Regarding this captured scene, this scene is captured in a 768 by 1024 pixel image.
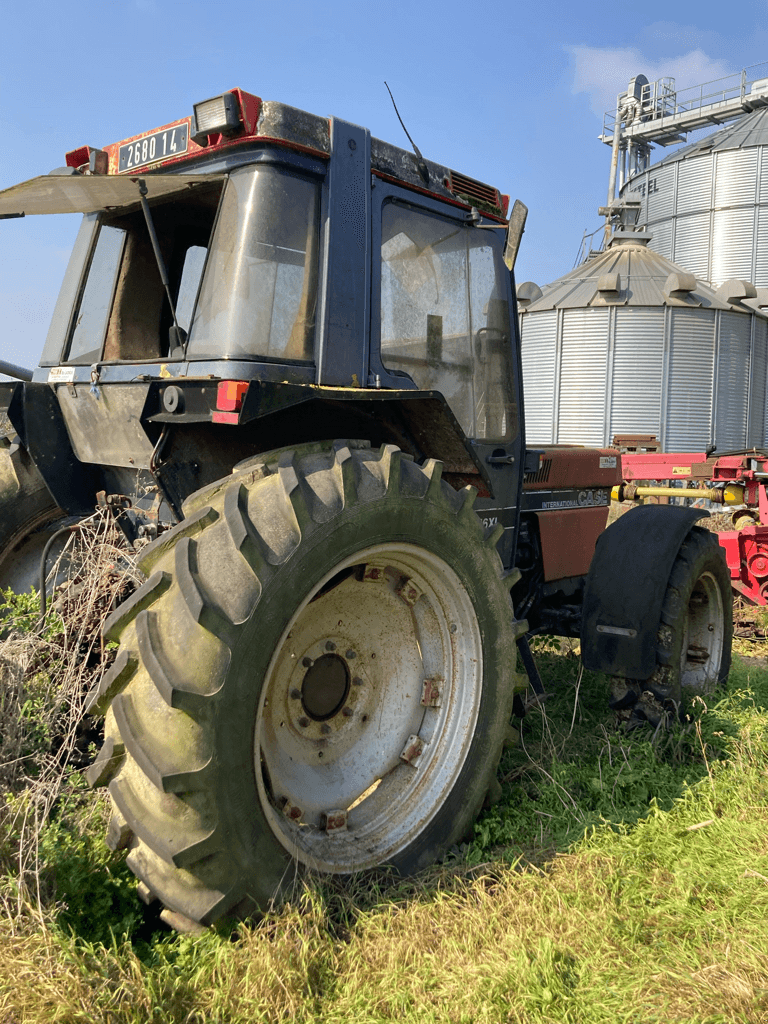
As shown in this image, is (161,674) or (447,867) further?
(447,867)

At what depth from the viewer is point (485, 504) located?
13.4 feet

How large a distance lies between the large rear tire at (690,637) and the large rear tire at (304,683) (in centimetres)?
130

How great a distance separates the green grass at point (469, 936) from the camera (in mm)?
2205

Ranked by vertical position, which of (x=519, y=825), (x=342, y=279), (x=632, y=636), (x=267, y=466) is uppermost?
(x=342, y=279)

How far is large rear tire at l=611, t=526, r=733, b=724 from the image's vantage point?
13.8ft

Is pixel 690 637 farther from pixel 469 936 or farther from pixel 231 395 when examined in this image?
pixel 231 395

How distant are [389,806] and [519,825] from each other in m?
0.65

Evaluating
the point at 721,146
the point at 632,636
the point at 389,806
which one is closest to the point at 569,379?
the point at 721,146

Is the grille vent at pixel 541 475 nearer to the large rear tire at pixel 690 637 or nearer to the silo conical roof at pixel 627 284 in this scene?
the large rear tire at pixel 690 637

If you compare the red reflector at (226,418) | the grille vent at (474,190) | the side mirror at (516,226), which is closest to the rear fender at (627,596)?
the side mirror at (516,226)

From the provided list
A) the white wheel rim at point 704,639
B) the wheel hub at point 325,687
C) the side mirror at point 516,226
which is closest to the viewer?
the wheel hub at point 325,687

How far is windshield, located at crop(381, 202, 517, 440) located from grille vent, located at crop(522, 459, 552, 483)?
587 millimetres

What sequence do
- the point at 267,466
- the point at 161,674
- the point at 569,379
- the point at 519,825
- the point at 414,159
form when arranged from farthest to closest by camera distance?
1. the point at 569,379
2. the point at 414,159
3. the point at 519,825
4. the point at 267,466
5. the point at 161,674

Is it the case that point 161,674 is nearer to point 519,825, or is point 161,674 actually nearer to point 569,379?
point 519,825
